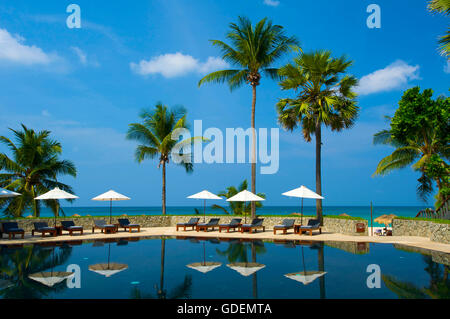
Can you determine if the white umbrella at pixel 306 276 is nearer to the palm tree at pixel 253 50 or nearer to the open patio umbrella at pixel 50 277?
the open patio umbrella at pixel 50 277

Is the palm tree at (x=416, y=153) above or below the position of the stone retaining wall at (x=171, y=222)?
above

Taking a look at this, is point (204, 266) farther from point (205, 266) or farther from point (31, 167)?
point (31, 167)

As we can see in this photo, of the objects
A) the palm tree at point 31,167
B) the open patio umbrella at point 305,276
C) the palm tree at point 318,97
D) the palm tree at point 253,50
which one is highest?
the palm tree at point 253,50

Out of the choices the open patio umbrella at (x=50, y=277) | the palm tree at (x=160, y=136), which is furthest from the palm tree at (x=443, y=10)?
the palm tree at (x=160, y=136)

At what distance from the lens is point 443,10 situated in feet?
36.3

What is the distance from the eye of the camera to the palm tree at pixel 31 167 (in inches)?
833

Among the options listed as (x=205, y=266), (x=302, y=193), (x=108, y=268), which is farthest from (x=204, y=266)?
(x=302, y=193)

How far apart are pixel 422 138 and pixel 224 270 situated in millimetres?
19082

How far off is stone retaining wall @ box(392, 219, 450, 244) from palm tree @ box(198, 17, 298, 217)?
8009 mm

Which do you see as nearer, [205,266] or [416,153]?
[205,266]

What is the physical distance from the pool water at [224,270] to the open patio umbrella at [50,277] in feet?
0.24

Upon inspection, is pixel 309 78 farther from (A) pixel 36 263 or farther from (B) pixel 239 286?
(A) pixel 36 263
